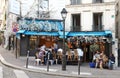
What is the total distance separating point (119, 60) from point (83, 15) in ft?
17.6

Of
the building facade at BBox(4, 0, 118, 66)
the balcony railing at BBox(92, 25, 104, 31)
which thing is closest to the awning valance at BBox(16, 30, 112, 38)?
the building facade at BBox(4, 0, 118, 66)

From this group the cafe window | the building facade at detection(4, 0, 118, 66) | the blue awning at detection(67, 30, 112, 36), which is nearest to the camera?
the blue awning at detection(67, 30, 112, 36)

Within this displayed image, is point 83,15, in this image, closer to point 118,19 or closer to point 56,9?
point 56,9

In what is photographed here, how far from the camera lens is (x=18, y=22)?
1286 inches

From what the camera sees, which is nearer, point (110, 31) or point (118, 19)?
point (110, 31)

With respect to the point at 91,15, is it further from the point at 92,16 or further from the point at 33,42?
the point at 33,42

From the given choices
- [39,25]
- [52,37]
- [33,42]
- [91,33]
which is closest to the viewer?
[91,33]

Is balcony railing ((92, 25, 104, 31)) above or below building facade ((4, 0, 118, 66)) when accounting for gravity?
below

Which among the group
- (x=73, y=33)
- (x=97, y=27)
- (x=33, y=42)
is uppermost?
(x=97, y=27)

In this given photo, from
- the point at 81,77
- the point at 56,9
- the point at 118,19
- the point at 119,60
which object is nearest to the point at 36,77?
the point at 81,77

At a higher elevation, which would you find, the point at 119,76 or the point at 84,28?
the point at 84,28

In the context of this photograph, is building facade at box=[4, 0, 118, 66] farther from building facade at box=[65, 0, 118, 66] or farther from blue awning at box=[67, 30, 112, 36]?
blue awning at box=[67, 30, 112, 36]

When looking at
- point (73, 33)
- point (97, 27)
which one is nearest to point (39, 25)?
point (73, 33)

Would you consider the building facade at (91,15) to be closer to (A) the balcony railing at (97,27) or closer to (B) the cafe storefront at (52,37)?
(A) the balcony railing at (97,27)
